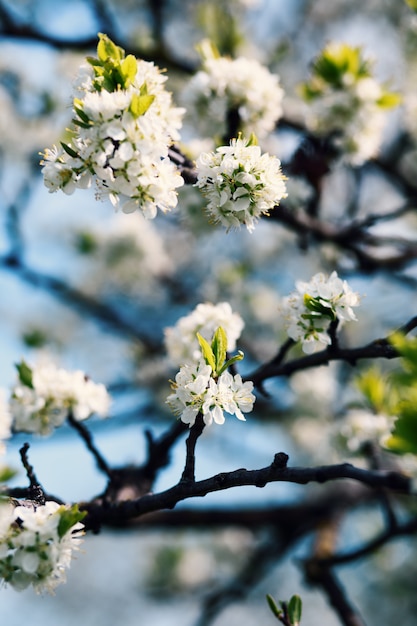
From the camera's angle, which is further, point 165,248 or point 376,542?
point 165,248

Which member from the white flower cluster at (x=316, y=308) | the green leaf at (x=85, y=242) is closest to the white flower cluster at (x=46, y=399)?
the white flower cluster at (x=316, y=308)

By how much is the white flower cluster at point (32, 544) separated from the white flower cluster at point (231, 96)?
2523 millimetres

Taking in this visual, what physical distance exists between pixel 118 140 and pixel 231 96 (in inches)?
74.8

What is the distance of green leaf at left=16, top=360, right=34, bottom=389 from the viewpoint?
10.1 ft

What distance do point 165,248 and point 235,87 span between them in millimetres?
6048

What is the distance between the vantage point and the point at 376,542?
154 inches

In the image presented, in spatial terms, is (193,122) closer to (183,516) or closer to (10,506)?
(10,506)

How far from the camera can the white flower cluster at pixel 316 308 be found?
8.12 feet

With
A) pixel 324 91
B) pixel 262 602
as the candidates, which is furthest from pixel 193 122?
pixel 262 602

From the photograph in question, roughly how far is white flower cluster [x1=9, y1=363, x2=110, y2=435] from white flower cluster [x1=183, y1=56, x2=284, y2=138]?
1.67m

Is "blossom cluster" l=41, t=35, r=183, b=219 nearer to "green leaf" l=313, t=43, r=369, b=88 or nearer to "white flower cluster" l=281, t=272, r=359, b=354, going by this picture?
"white flower cluster" l=281, t=272, r=359, b=354

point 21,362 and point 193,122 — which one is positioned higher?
point 193,122

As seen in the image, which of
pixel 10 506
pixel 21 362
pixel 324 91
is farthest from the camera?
pixel 324 91

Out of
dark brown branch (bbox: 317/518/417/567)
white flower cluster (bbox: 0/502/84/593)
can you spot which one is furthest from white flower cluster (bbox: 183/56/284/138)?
white flower cluster (bbox: 0/502/84/593)
